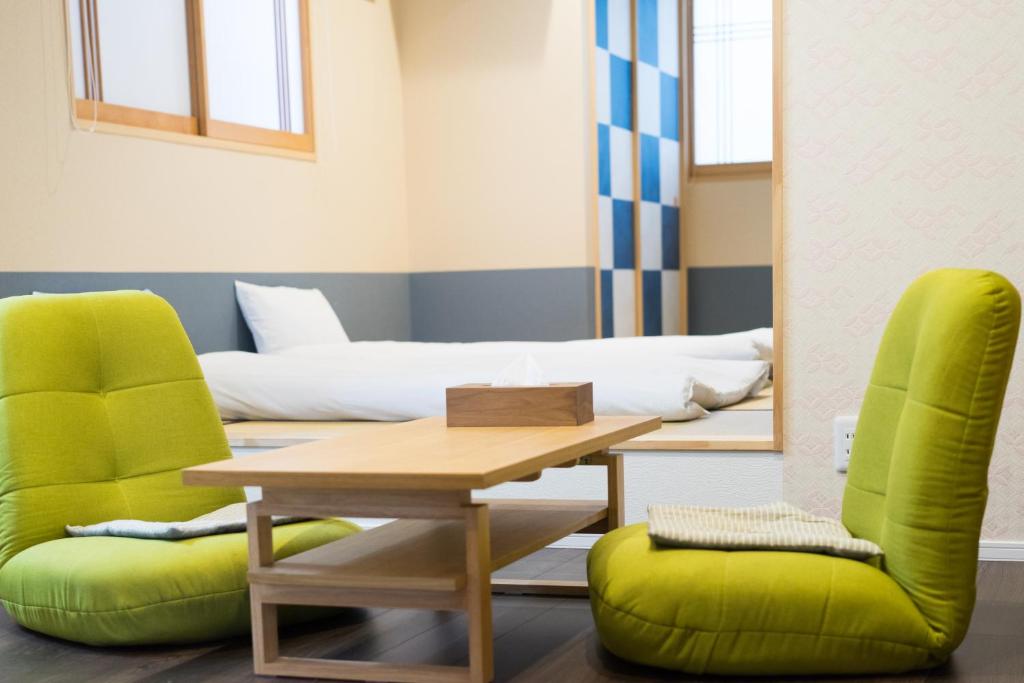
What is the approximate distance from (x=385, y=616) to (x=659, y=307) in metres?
4.28

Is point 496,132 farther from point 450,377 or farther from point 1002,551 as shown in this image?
point 1002,551

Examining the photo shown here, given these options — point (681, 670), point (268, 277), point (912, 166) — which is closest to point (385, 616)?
point (681, 670)

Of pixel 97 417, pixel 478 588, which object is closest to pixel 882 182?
pixel 478 588

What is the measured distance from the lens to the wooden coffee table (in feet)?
7.01

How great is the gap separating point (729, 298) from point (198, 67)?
3.46 meters

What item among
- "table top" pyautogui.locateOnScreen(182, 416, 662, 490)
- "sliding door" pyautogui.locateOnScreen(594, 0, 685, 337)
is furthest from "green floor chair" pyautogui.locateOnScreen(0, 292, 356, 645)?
"sliding door" pyautogui.locateOnScreen(594, 0, 685, 337)

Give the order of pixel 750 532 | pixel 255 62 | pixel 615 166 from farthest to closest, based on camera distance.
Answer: pixel 615 166, pixel 255 62, pixel 750 532

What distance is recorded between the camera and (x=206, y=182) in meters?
4.64

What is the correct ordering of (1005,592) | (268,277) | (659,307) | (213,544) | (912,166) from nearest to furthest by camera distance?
(213,544) → (1005,592) → (912,166) → (268,277) → (659,307)

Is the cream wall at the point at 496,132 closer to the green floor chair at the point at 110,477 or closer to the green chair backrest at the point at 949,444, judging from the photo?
the green floor chair at the point at 110,477

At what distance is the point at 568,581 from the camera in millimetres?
2980

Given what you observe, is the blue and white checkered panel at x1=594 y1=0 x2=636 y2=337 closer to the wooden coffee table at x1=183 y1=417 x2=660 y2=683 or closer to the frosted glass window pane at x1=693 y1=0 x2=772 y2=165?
the frosted glass window pane at x1=693 y1=0 x2=772 y2=165

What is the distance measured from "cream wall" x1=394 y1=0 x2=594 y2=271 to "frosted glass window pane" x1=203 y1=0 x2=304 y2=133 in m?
0.94

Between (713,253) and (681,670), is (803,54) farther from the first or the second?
(713,253)
